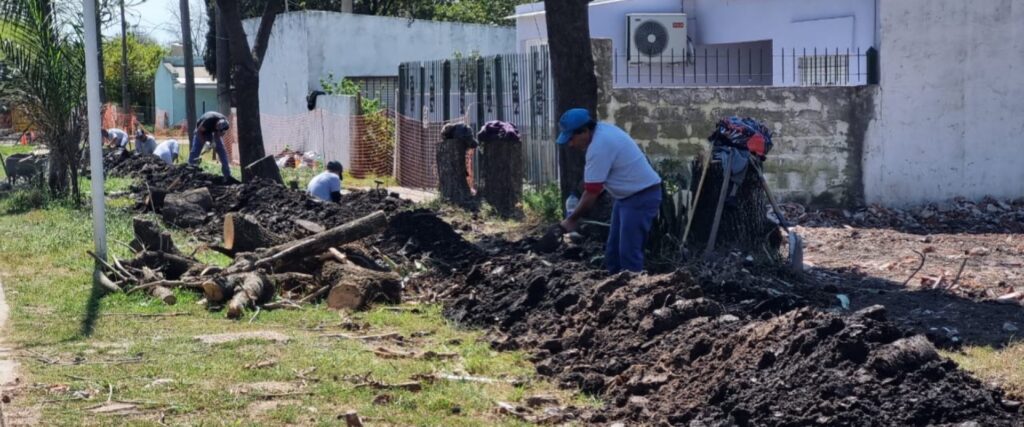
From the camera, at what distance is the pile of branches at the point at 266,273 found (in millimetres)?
10562

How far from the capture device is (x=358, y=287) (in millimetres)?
10523

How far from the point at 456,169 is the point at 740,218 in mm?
7150

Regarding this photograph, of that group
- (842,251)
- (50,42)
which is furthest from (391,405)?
(50,42)

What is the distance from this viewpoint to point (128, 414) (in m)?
6.90

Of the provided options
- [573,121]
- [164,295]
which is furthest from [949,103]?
[164,295]

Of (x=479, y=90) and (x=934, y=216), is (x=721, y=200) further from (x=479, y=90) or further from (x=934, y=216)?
(x=479, y=90)

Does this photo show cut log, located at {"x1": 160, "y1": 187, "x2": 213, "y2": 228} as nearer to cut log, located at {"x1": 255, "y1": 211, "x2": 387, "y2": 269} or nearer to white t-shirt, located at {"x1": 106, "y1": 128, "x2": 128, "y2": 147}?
cut log, located at {"x1": 255, "y1": 211, "x2": 387, "y2": 269}

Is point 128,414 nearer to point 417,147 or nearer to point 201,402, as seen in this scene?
point 201,402

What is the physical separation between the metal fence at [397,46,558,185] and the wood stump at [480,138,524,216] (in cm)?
64

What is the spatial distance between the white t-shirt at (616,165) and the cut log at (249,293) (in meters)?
2.89

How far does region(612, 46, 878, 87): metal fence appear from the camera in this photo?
20.5 m

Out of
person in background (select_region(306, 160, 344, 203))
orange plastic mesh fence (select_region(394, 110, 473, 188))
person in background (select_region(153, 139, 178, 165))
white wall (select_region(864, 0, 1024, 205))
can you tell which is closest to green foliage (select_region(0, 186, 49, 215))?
person in background (select_region(306, 160, 344, 203))

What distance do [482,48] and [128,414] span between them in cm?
3061

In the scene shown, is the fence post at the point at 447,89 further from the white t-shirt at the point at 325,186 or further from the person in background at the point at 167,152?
the person in background at the point at 167,152
